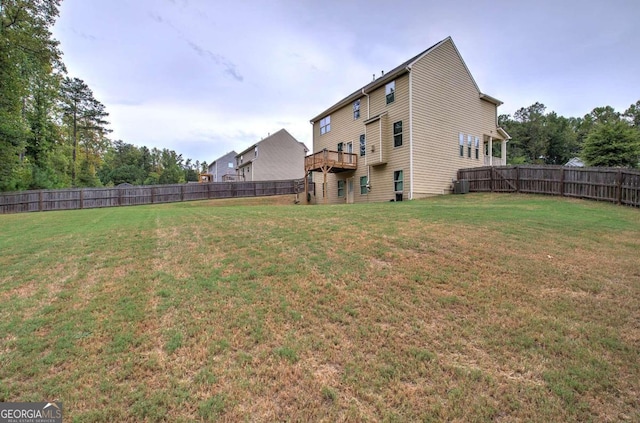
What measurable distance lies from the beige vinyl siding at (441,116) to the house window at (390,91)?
1301 mm

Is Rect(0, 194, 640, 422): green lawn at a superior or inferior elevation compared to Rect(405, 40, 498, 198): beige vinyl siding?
inferior

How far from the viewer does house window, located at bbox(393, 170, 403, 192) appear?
1719 cm

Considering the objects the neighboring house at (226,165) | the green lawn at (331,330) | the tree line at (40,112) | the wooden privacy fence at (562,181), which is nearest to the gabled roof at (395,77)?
the wooden privacy fence at (562,181)

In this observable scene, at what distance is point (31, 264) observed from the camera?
5441 mm

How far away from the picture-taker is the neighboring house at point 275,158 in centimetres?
3391

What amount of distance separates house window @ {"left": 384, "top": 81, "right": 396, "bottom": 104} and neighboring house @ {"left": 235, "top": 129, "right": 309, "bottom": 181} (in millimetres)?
18571

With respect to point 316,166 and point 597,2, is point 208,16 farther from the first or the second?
point 597,2

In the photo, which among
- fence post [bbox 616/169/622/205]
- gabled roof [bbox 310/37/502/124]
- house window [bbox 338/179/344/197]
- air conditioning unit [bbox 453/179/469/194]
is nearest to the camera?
fence post [bbox 616/169/622/205]

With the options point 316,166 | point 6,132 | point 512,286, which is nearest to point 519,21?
point 316,166

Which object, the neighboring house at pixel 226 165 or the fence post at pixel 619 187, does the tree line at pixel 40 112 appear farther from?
the fence post at pixel 619 187

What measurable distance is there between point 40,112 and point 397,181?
32301 mm

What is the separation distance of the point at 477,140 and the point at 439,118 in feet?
13.3

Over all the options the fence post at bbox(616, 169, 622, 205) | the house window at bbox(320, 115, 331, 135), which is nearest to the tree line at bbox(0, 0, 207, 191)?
the house window at bbox(320, 115, 331, 135)

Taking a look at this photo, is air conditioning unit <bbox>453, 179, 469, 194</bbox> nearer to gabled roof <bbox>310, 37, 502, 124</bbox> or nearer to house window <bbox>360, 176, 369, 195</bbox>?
house window <bbox>360, 176, 369, 195</bbox>
